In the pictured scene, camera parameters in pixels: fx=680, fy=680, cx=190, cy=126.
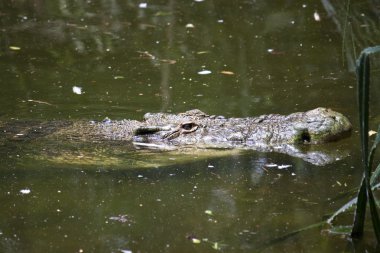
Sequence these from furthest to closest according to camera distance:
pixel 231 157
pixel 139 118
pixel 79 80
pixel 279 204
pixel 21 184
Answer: pixel 79 80
pixel 139 118
pixel 231 157
pixel 21 184
pixel 279 204

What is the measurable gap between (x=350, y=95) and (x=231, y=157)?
6.95 ft

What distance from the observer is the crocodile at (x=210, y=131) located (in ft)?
19.0

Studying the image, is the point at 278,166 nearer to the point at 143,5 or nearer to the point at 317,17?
the point at 317,17

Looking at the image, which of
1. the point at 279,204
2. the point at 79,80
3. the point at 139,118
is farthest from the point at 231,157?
the point at 79,80

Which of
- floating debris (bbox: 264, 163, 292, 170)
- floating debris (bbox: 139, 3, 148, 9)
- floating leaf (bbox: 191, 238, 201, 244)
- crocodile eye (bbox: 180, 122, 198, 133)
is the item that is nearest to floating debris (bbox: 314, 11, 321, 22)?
floating debris (bbox: 139, 3, 148, 9)

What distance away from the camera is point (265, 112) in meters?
6.88

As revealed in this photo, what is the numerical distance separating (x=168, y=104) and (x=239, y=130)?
1.36 metres

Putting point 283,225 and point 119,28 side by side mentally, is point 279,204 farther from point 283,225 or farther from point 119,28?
point 119,28

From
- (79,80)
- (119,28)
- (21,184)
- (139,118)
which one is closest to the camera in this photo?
(21,184)

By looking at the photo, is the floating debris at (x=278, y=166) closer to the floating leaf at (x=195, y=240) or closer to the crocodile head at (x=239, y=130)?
the crocodile head at (x=239, y=130)

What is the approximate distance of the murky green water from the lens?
4531 millimetres

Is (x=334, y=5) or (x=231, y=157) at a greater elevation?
(x=334, y=5)

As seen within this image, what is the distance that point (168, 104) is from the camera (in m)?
7.20

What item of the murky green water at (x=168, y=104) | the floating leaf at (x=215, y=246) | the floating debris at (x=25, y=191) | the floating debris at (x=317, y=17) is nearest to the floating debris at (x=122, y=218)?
the murky green water at (x=168, y=104)
